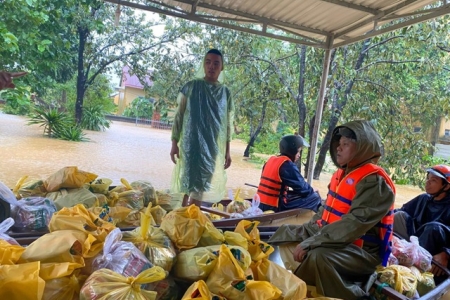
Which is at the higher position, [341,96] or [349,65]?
[349,65]

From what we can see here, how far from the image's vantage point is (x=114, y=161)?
1063 cm

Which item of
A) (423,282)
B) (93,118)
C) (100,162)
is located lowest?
(100,162)

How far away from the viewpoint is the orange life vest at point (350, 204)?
2.38 metres

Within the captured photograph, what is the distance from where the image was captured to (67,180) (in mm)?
3363

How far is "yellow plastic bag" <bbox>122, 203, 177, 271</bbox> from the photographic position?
1824 mm

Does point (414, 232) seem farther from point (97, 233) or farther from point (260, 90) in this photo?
point (260, 90)

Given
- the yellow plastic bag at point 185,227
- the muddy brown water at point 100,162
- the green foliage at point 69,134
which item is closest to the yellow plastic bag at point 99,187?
the yellow plastic bag at point 185,227

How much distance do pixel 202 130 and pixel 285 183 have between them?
3.70ft

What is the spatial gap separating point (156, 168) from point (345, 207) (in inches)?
343

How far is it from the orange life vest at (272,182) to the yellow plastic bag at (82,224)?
2.47 meters

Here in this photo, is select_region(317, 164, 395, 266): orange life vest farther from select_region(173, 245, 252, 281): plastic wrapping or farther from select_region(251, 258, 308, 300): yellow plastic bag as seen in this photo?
select_region(173, 245, 252, 281): plastic wrapping

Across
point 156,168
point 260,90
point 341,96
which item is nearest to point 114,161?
point 156,168

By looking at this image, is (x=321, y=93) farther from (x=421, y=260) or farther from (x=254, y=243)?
(x=254, y=243)

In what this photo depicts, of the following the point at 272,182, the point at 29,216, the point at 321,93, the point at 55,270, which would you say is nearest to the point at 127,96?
the point at 321,93
